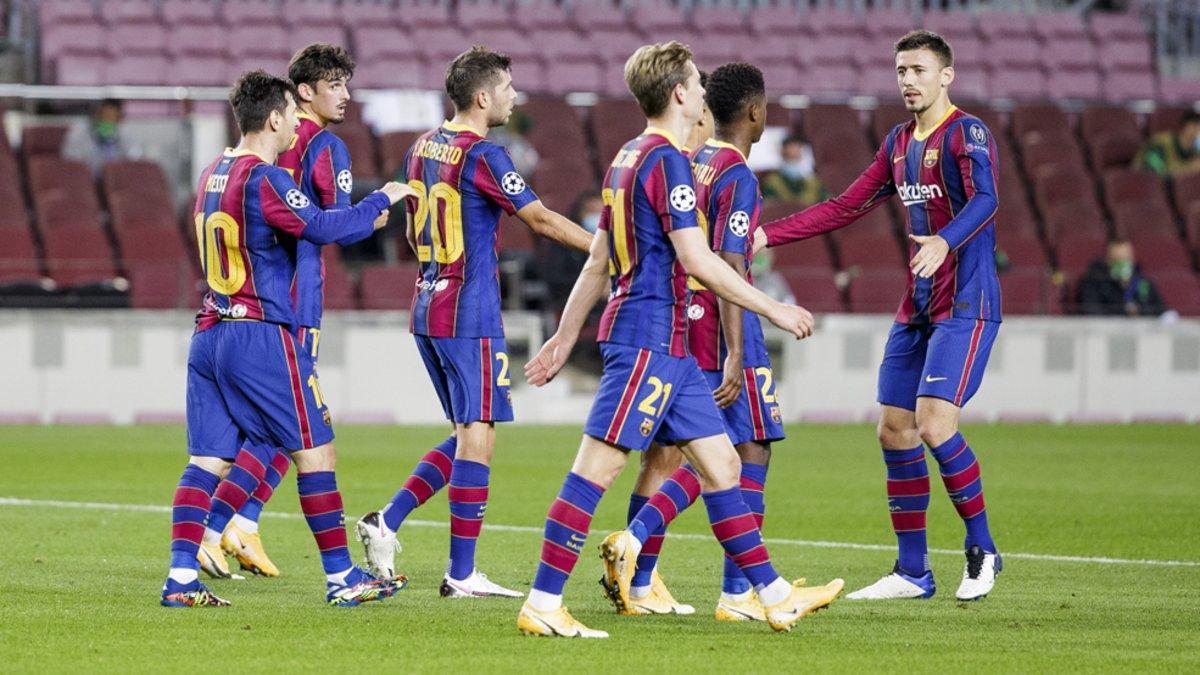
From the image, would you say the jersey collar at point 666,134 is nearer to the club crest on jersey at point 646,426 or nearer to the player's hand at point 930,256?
the club crest on jersey at point 646,426

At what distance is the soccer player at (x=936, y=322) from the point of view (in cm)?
770

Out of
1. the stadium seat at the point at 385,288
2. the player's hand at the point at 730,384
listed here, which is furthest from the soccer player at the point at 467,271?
the stadium seat at the point at 385,288

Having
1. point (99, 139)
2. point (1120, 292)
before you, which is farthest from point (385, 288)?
point (1120, 292)

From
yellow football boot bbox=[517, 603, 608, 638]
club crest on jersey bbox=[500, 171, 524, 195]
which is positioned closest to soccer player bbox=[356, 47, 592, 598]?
club crest on jersey bbox=[500, 171, 524, 195]

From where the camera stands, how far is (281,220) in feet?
22.9

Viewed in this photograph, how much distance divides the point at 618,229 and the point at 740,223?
0.74m

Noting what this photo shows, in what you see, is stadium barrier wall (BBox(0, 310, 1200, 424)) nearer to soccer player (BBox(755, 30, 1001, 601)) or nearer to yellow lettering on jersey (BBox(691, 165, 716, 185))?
soccer player (BBox(755, 30, 1001, 601))

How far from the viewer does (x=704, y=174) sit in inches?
280

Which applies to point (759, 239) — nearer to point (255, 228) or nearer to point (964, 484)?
point (964, 484)

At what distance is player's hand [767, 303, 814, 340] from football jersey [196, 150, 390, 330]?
67.4 inches

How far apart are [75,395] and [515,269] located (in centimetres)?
429

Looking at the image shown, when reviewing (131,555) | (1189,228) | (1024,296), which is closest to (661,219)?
(131,555)

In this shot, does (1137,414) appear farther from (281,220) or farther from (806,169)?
(281,220)

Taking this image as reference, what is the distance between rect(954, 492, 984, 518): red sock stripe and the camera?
788 cm
